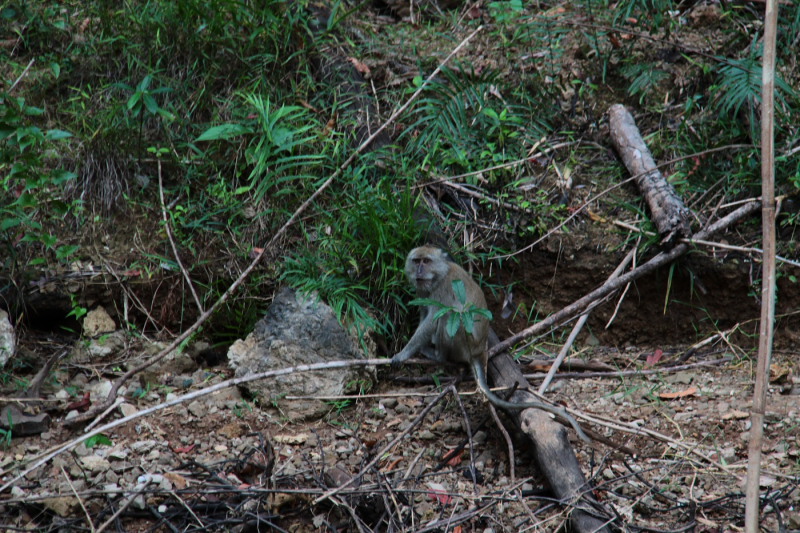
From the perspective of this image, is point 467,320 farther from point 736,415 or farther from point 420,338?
point 736,415

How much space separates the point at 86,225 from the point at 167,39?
1708 millimetres

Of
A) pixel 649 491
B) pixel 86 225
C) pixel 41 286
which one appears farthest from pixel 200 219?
pixel 649 491

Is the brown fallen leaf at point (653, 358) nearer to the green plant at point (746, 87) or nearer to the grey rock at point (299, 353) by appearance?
the green plant at point (746, 87)

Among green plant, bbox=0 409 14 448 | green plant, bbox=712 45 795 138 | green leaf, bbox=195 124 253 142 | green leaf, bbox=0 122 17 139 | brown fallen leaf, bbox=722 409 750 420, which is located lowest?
green plant, bbox=0 409 14 448

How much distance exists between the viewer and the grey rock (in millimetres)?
3969

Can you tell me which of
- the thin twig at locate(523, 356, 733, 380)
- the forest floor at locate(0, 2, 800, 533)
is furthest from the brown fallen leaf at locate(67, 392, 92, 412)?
the thin twig at locate(523, 356, 733, 380)

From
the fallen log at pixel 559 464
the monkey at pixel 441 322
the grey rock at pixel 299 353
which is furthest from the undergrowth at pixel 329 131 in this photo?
the fallen log at pixel 559 464

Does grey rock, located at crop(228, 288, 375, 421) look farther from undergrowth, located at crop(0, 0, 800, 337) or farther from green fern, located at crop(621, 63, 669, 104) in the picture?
green fern, located at crop(621, 63, 669, 104)

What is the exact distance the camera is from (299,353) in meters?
4.08

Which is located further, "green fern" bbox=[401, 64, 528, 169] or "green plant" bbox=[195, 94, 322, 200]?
"green fern" bbox=[401, 64, 528, 169]

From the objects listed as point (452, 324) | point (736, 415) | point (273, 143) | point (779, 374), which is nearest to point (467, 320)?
point (452, 324)

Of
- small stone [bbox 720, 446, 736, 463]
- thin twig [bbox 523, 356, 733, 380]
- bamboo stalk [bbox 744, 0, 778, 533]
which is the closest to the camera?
bamboo stalk [bbox 744, 0, 778, 533]

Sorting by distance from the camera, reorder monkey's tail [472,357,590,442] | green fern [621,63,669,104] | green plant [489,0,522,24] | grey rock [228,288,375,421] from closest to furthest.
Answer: monkey's tail [472,357,590,442], grey rock [228,288,375,421], green fern [621,63,669,104], green plant [489,0,522,24]

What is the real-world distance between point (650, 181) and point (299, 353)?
2.71 metres
